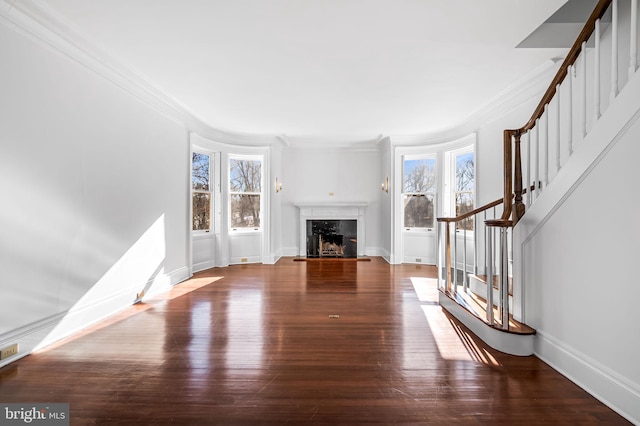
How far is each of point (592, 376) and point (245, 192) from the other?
5906 mm

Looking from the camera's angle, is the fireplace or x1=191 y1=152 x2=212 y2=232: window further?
the fireplace

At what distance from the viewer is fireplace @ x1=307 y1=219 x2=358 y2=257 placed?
24.7 ft

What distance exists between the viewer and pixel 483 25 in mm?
2654

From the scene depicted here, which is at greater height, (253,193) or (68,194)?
(253,193)

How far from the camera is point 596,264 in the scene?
192cm

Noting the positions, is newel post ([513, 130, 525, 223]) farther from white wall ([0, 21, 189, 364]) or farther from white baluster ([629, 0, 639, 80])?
white wall ([0, 21, 189, 364])

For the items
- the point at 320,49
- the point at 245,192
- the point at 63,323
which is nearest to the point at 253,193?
the point at 245,192

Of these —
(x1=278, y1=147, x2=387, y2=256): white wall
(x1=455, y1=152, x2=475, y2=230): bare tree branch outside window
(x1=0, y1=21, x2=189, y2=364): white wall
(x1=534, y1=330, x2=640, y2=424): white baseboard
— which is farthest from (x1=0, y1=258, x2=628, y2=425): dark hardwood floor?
(x1=278, y1=147, x2=387, y2=256): white wall

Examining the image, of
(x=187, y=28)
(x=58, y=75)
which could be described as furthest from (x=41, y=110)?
(x=187, y=28)

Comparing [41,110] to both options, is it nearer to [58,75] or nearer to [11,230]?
[58,75]

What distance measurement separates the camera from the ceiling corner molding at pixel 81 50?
2369mm

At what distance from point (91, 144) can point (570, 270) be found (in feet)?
14.2

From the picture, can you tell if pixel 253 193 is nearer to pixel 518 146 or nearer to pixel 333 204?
pixel 333 204

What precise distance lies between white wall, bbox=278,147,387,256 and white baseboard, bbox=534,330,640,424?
5228mm
